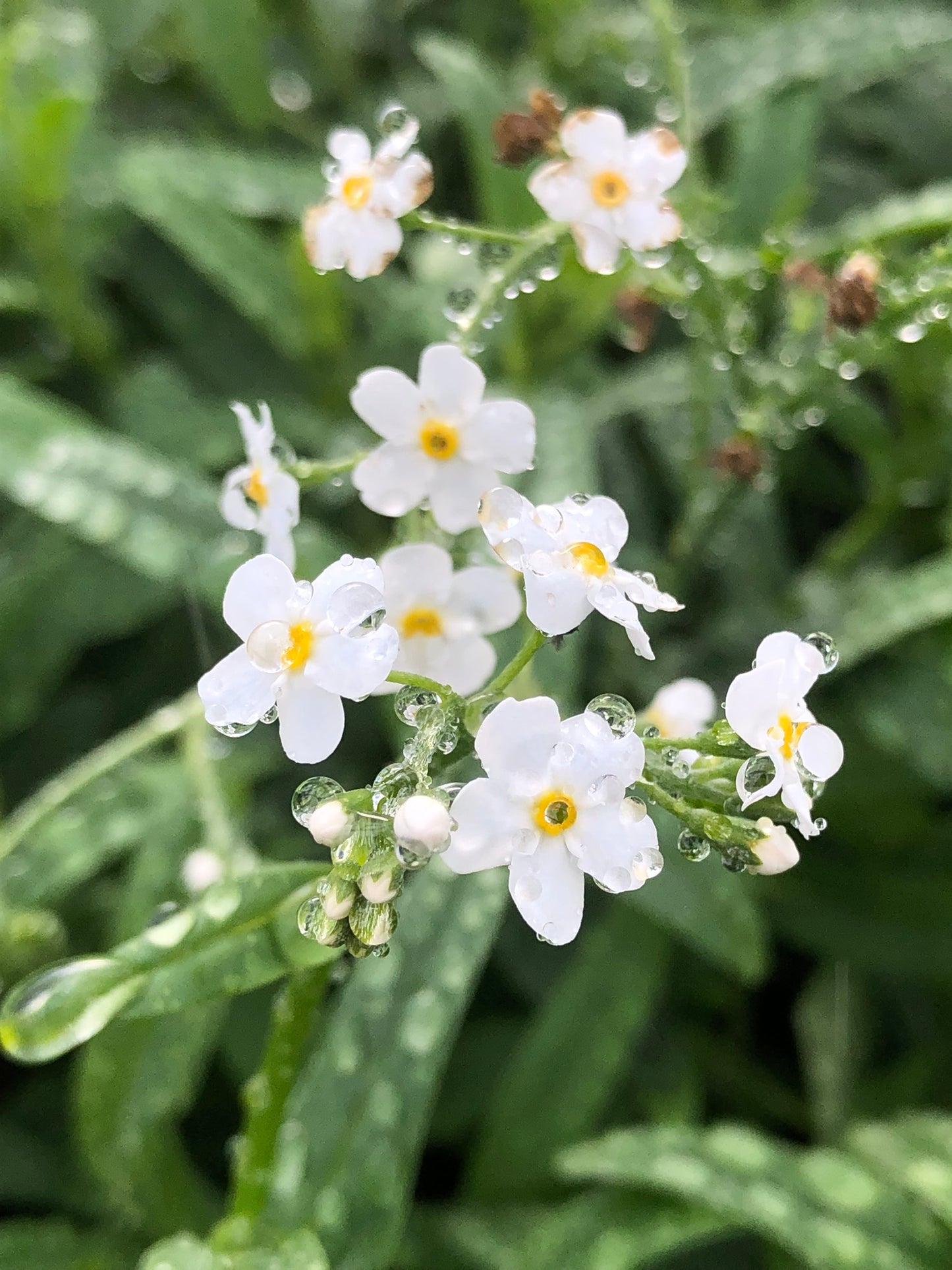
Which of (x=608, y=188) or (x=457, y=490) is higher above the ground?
(x=608, y=188)

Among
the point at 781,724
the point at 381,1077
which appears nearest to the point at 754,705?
the point at 781,724

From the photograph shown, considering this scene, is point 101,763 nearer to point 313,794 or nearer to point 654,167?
point 313,794

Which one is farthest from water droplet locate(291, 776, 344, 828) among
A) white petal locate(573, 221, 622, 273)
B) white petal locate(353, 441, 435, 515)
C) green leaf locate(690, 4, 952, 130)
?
green leaf locate(690, 4, 952, 130)

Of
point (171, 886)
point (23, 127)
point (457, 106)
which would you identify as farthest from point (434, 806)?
point (23, 127)

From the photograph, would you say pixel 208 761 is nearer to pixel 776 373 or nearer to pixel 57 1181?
pixel 57 1181

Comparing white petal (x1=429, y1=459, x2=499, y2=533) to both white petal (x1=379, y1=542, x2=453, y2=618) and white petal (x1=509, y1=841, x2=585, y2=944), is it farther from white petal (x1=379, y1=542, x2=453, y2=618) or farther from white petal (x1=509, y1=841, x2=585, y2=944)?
white petal (x1=509, y1=841, x2=585, y2=944)

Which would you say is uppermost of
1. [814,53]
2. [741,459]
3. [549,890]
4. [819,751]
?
[814,53]

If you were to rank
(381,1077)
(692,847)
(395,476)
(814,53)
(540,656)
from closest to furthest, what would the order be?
1. (692,847)
2. (395,476)
3. (381,1077)
4. (540,656)
5. (814,53)
